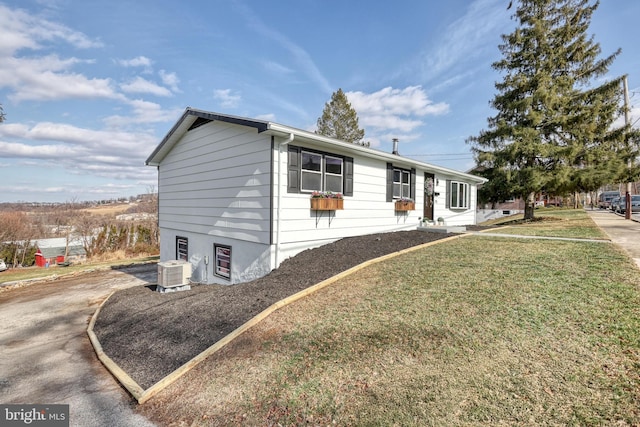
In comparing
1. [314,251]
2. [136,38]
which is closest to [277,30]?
[136,38]

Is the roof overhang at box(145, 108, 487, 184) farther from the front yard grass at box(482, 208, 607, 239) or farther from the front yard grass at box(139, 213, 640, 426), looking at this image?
the front yard grass at box(139, 213, 640, 426)

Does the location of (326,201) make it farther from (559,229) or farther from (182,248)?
(559,229)

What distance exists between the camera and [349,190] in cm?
847

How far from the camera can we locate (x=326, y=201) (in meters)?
7.63

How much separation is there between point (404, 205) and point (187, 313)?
7.87 metres

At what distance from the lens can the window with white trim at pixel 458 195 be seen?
13.8m

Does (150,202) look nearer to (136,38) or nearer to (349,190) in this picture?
(136,38)

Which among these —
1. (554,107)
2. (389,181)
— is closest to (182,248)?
(389,181)

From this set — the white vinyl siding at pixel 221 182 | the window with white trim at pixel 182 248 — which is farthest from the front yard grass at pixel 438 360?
the window with white trim at pixel 182 248

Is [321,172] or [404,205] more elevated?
[321,172]

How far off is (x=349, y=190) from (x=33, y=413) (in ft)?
23.7

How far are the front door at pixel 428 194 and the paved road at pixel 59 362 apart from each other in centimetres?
1124

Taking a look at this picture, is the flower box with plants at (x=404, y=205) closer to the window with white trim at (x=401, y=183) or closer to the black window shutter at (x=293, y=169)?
the window with white trim at (x=401, y=183)

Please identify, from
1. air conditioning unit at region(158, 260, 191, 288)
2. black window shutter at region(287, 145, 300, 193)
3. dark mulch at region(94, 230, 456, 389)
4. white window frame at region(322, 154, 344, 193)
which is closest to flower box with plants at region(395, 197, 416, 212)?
dark mulch at region(94, 230, 456, 389)
